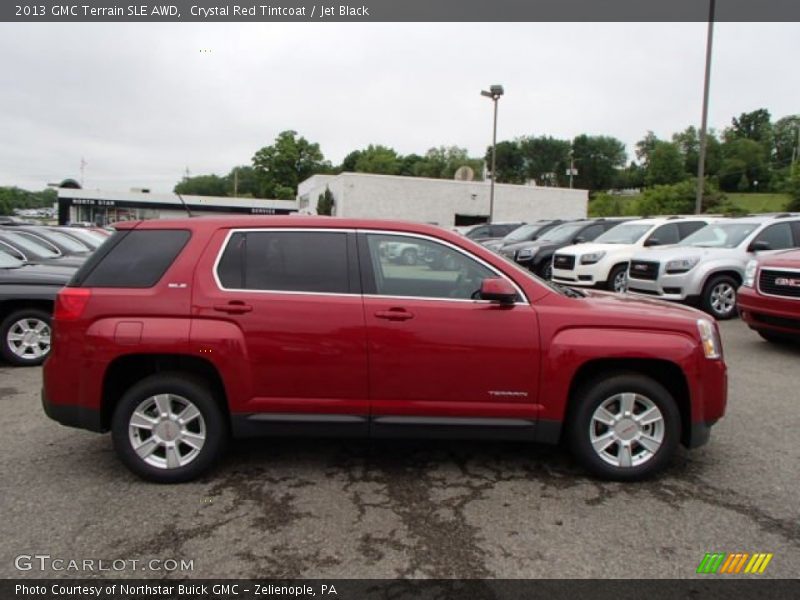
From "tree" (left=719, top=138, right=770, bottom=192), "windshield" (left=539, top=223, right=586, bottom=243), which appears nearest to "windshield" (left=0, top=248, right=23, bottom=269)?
"windshield" (left=539, top=223, right=586, bottom=243)

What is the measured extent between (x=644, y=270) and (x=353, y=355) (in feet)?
28.1

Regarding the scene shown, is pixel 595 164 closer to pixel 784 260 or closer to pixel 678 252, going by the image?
pixel 678 252

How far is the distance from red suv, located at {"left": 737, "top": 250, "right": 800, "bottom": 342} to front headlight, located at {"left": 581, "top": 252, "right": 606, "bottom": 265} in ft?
14.5

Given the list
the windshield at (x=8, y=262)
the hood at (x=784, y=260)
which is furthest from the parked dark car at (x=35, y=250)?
the hood at (x=784, y=260)

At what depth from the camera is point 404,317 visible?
3846 millimetres

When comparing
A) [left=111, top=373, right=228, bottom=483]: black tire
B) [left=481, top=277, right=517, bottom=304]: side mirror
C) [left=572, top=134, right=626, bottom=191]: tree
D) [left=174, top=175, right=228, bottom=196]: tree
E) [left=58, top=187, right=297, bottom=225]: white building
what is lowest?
[left=111, top=373, right=228, bottom=483]: black tire

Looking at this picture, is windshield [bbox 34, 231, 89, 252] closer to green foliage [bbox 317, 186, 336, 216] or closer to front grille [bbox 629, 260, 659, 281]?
front grille [bbox 629, 260, 659, 281]

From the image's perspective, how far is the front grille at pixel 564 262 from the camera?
12945 millimetres

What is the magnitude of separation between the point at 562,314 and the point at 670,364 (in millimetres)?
814

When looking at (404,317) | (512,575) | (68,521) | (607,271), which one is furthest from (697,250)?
(68,521)

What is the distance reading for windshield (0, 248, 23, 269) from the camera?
7.70 meters

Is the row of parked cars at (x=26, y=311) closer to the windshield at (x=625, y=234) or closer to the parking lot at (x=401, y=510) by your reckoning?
the parking lot at (x=401, y=510)

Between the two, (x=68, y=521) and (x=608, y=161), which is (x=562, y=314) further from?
(x=608, y=161)

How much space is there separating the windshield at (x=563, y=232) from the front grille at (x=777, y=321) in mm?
8159
